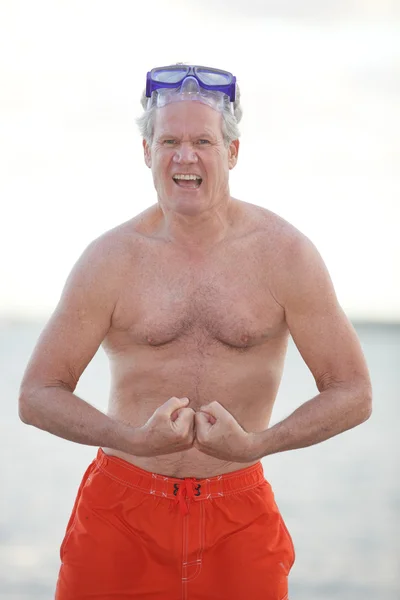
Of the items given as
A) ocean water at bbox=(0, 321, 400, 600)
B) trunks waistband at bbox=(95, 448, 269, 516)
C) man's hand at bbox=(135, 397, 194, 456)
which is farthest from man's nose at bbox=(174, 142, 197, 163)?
ocean water at bbox=(0, 321, 400, 600)

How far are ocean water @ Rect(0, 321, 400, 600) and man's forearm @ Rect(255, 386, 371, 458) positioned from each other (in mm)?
2895

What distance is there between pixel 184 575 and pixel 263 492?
388 millimetres

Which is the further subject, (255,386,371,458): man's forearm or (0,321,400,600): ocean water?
(0,321,400,600): ocean water

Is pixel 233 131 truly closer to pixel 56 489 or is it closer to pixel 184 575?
pixel 184 575

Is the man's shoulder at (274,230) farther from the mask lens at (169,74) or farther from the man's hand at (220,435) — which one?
the man's hand at (220,435)

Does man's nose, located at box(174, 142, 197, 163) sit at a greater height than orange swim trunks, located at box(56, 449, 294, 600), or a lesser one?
greater

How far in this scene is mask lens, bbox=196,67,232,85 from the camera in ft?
11.9

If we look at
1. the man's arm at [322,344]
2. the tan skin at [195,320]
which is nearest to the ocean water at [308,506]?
the tan skin at [195,320]

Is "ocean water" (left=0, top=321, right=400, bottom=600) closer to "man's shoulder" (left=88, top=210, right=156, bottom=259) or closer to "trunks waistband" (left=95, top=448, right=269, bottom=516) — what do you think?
"trunks waistband" (left=95, top=448, right=269, bottom=516)

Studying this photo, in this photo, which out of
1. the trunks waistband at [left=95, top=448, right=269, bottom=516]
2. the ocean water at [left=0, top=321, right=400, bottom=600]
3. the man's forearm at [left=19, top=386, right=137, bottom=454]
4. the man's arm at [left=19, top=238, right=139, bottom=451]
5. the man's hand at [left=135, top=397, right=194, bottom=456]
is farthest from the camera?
the ocean water at [left=0, top=321, right=400, bottom=600]

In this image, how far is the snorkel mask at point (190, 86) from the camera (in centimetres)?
362

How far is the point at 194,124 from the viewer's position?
140 inches

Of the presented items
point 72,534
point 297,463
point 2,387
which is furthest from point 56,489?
point 2,387

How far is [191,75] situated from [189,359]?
3.04ft
